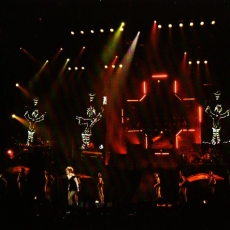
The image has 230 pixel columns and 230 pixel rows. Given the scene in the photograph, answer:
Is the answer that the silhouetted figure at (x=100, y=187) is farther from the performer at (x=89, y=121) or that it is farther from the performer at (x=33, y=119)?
the performer at (x=33, y=119)

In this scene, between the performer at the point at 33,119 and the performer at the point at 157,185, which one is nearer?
the performer at the point at 157,185

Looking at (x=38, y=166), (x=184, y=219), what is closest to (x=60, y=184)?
(x=38, y=166)

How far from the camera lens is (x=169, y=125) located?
21.7m

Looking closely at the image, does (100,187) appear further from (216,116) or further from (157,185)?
(216,116)

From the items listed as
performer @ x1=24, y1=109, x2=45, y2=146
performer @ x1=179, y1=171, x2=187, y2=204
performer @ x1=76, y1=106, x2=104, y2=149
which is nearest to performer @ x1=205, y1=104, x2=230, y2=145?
performer @ x1=76, y1=106, x2=104, y2=149

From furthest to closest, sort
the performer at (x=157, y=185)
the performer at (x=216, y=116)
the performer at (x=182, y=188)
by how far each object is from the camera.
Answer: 1. the performer at (x=216, y=116)
2. the performer at (x=157, y=185)
3. the performer at (x=182, y=188)

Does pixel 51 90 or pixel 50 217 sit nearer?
pixel 50 217

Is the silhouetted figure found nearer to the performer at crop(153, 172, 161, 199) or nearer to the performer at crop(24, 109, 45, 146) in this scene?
the performer at crop(153, 172, 161, 199)

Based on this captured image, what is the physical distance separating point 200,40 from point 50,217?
12048mm

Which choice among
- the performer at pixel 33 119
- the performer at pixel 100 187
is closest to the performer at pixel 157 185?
the performer at pixel 100 187

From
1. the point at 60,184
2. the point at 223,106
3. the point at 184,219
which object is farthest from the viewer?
the point at 223,106

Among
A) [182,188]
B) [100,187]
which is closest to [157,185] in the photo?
[182,188]

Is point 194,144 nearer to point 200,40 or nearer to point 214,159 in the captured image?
point 214,159

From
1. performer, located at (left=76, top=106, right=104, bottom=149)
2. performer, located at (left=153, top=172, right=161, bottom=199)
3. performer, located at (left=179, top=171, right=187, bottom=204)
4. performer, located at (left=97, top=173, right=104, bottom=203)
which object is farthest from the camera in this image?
performer, located at (left=76, top=106, right=104, bottom=149)
